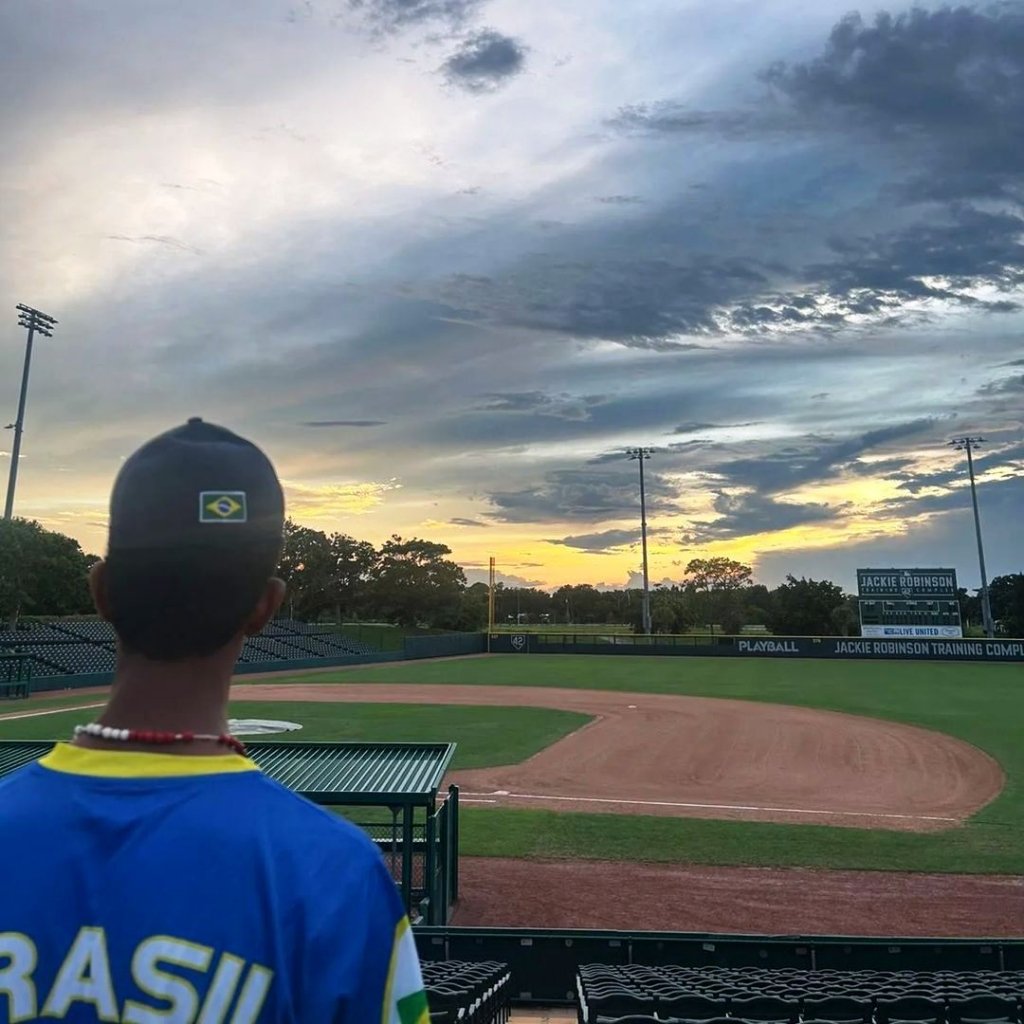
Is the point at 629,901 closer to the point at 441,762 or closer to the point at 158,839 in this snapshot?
the point at 441,762

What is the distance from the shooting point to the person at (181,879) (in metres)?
1.44

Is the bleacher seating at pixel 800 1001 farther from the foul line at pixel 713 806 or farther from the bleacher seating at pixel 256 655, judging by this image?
the bleacher seating at pixel 256 655

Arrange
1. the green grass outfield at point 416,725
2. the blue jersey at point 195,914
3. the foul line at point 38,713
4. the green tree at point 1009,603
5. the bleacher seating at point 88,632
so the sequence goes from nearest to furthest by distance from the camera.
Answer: the blue jersey at point 195,914, the green grass outfield at point 416,725, the foul line at point 38,713, the bleacher seating at point 88,632, the green tree at point 1009,603

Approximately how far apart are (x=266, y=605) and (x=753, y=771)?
65.2 feet

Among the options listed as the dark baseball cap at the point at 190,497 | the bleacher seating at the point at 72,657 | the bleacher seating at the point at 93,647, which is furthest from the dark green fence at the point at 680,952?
the bleacher seating at the point at 72,657

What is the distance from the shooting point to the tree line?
54.1 metres

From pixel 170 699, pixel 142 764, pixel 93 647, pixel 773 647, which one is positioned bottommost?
pixel 142 764

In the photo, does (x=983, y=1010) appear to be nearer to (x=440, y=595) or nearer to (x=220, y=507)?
(x=220, y=507)

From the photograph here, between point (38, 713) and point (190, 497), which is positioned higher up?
point (190, 497)

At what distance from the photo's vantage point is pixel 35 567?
5075 centimetres

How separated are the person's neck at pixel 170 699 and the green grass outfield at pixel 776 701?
12907mm

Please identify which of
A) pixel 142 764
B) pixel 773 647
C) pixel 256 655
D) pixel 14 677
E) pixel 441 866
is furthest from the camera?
pixel 773 647

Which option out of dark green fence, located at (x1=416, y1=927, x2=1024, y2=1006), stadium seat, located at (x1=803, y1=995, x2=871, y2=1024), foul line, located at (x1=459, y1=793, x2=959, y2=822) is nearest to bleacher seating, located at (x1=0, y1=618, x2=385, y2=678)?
foul line, located at (x1=459, y1=793, x2=959, y2=822)

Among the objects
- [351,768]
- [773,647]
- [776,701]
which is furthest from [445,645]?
[351,768]
